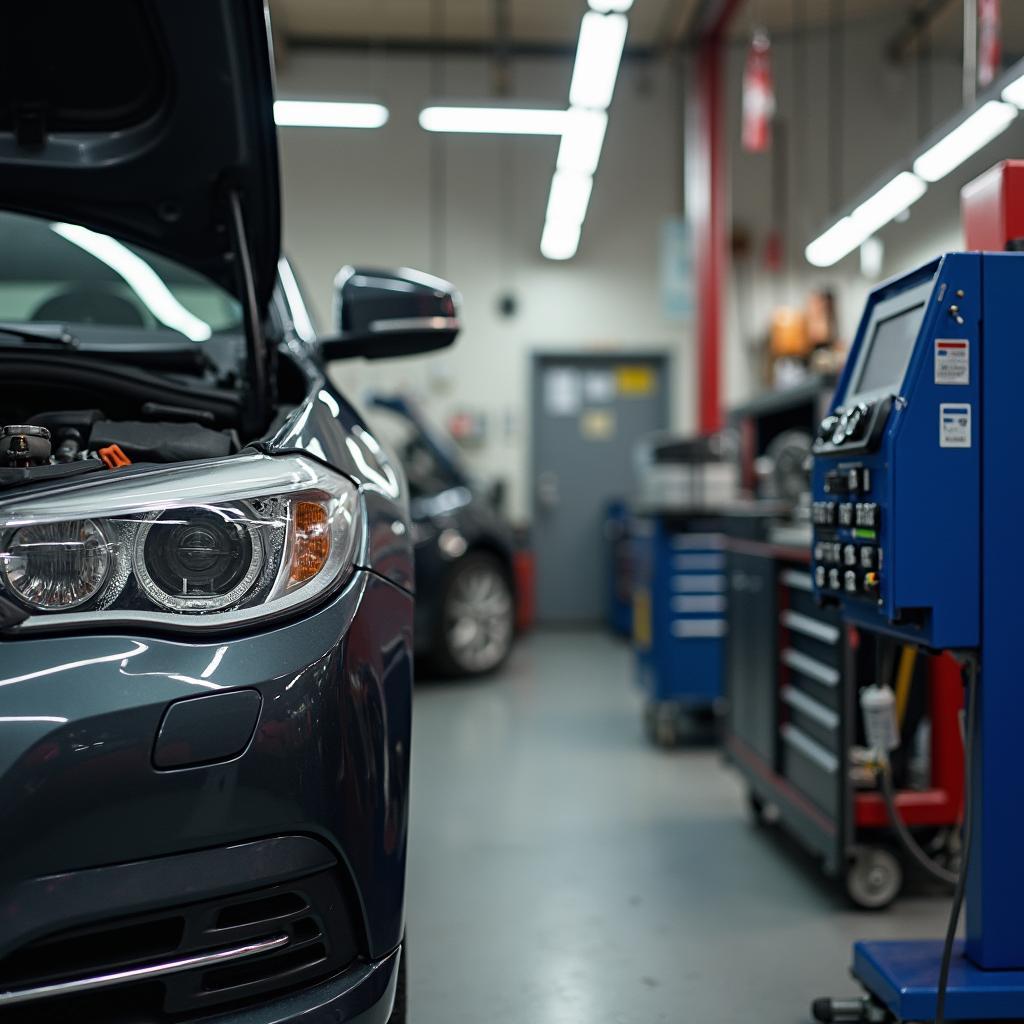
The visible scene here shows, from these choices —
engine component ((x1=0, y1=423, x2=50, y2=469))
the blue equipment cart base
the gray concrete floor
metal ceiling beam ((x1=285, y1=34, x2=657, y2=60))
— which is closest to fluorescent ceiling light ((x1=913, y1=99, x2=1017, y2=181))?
the gray concrete floor

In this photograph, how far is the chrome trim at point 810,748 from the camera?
2.08 meters

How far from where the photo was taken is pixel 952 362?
1.34 metres

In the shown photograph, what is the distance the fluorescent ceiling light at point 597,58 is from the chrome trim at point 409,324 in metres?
3.56

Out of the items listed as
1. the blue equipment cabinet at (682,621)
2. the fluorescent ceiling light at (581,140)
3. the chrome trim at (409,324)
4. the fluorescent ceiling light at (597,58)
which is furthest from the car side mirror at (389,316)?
the fluorescent ceiling light at (581,140)

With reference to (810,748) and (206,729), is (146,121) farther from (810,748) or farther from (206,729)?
(810,748)

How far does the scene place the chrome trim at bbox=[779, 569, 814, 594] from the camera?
225cm

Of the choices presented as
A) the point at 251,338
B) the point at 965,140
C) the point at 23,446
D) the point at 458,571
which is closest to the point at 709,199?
the point at 965,140

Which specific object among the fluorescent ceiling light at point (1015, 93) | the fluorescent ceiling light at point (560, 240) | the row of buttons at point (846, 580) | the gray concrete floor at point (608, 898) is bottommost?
the gray concrete floor at point (608, 898)

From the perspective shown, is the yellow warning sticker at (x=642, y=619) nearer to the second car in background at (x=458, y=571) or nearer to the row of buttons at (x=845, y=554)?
the second car in background at (x=458, y=571)

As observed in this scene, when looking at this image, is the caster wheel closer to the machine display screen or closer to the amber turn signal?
the machine display screen

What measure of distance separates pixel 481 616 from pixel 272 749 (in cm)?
402

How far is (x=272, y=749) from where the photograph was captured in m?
0.88

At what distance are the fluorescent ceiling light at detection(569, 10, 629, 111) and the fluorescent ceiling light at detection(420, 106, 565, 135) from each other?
17 centimetres

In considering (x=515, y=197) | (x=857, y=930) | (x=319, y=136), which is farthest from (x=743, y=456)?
(x=319, y=136)
